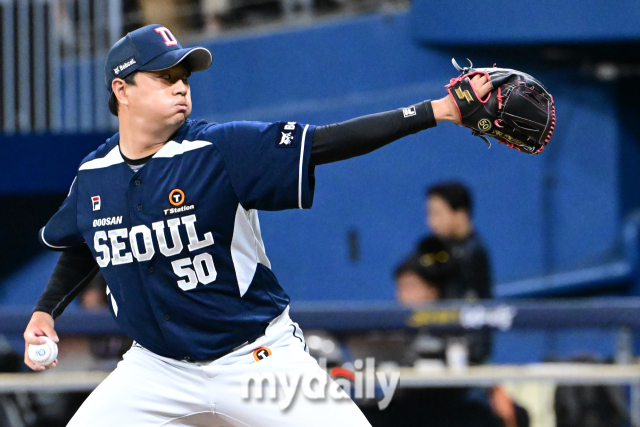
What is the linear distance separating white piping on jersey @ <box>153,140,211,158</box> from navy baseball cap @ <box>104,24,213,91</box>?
250 mm

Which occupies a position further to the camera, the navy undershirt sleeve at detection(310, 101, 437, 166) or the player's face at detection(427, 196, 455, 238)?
the player's face at detection(427, 196, 455, 238)

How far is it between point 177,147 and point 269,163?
36cm

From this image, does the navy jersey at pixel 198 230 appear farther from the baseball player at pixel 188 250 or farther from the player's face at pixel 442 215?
the player's face at pixel 442 215

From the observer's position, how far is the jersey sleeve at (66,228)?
3264 millimetres

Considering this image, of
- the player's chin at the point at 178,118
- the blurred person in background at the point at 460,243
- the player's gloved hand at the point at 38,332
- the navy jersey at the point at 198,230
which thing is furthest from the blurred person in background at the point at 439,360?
the player's chin at the point at 178,118

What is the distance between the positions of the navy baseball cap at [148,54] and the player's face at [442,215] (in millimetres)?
2696

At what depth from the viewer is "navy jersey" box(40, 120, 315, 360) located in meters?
2.88

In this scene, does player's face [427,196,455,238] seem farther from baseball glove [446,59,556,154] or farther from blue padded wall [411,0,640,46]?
baseball glove [446,59,556,154]

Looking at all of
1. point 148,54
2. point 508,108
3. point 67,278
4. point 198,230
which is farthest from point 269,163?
point 67,278

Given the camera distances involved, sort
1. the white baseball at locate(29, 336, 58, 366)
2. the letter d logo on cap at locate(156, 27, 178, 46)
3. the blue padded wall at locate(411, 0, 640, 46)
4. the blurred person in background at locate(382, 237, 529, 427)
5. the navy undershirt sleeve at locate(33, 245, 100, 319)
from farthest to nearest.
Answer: the blue padded wall at locate(411, 0, 640, 46), the blurred person in background at locate(382, 237, 529, 427), the navy undershirt sleeve at locate(33, 245, 100, 319), the white baseball at locate(29, 336, 58, 366), the letter d logo on cap at locate(156, 27, 178, 46)

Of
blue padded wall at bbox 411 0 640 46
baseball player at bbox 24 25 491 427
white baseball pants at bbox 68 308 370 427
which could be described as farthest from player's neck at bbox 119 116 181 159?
blue padded wall at bbox 411 0 640 46

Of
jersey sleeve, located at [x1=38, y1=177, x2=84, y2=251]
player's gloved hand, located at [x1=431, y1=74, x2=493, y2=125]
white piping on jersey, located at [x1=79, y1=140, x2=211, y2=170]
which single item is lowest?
jersey sleeve, located at [x1=38, y1=177, x2=84, y2=251]

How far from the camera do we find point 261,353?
303 cm

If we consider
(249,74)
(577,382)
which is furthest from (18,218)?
(577,382)
